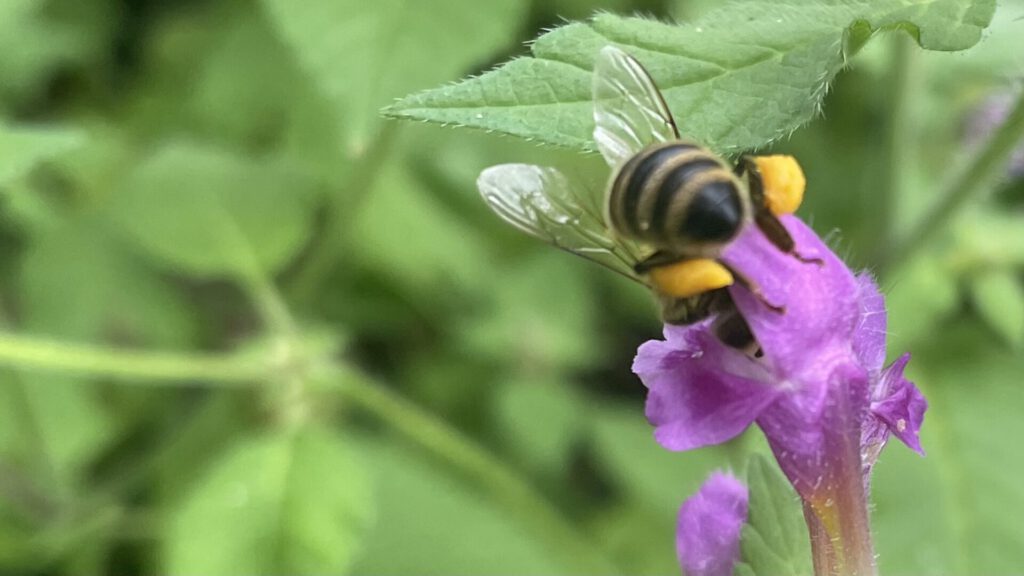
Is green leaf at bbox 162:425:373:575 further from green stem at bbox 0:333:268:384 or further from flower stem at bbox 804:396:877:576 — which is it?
flower stem at bbox 804:396:877:576

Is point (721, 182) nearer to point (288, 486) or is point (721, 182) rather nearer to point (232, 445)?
point (288, 486)

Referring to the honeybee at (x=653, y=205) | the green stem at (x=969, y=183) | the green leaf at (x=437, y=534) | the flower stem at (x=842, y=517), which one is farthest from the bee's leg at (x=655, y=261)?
the green leaf at (x=437, y=534)

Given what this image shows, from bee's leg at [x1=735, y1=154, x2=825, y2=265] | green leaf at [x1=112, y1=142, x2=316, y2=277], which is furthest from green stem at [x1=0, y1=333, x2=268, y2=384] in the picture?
bee's leg at [x1=735, y1=154, x2=825, y2=265]

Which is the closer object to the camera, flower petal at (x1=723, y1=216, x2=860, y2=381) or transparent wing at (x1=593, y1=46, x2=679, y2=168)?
flower petal at (x1=723, y1=216, x2=860, y2=381)

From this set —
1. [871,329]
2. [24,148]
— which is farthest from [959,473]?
[24,148]

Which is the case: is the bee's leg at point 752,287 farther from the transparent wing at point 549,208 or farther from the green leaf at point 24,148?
the green leaf at point 24,148

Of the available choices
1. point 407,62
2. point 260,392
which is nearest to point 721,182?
point 407,62
